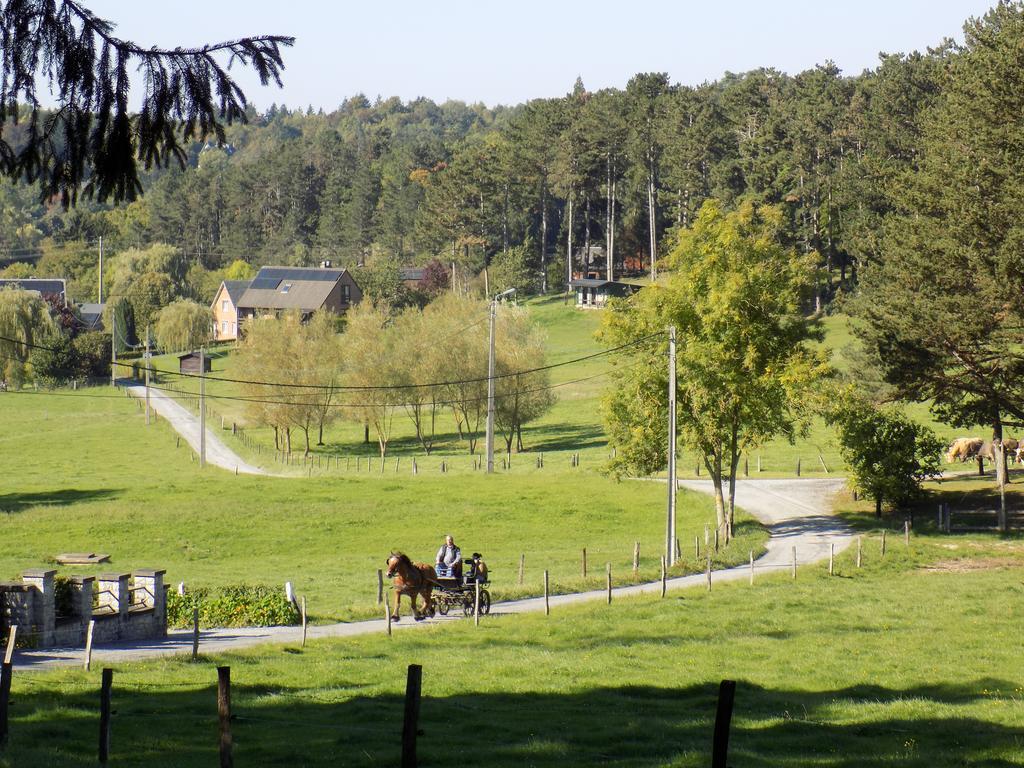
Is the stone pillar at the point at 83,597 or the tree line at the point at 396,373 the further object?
the tree line at the point at 396,373

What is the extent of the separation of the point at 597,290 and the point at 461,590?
3902 inches

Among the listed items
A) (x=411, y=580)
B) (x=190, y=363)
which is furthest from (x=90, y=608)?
(x=190, y=363)

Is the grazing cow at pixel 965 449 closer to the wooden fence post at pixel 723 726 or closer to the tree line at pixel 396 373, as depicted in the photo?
the tree line at pixel 396 373

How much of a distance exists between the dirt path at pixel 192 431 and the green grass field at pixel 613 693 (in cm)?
4612

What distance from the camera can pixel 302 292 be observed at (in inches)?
5704

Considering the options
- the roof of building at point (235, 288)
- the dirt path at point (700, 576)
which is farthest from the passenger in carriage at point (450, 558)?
the roof of building at point (235, 288)

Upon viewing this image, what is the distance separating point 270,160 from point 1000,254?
16634 cm

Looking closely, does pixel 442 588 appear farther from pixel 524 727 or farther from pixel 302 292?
pixel 302 292

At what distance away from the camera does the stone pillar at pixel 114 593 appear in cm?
2416

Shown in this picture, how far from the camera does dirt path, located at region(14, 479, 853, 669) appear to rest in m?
22.8

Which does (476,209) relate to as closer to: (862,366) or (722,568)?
(862,366)

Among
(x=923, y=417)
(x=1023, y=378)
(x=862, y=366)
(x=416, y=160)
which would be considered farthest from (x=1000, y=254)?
(x=416, y=160)

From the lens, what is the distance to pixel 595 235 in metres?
157

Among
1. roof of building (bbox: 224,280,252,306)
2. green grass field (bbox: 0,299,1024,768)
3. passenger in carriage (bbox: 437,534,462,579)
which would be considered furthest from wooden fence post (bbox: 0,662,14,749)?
roof of building (bbox: 224,280,252,306)
